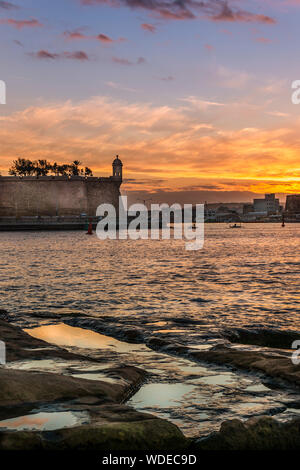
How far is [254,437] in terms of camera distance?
2984mm

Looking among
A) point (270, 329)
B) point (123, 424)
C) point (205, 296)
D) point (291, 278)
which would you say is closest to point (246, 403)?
point (123, 424)

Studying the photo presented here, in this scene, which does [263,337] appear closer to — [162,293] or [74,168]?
[162,293]

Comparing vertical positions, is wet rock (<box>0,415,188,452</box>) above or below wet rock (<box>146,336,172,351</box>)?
above

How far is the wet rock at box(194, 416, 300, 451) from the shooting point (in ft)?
9.64

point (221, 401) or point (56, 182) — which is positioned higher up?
point (56, 182)

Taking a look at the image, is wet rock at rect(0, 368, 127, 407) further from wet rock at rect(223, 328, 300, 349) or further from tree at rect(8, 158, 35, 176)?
tree at rect(8, 158, 35, 176)

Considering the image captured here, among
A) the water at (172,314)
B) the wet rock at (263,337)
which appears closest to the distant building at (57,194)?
the water at (172,314)

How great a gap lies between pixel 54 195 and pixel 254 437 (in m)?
76.6

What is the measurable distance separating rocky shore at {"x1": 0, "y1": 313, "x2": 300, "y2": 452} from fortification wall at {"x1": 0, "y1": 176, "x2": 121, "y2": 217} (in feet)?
239

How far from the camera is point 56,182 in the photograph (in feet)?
254

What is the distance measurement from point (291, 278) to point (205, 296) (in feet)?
15.1

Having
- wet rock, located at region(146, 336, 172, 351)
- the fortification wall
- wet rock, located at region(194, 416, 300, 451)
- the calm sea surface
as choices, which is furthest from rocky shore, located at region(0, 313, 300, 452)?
the fortification wall

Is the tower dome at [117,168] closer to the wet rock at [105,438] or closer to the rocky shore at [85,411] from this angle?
the rocky shore at [85,411]

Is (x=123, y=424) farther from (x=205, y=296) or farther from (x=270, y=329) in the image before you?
(x=205, y=296)
